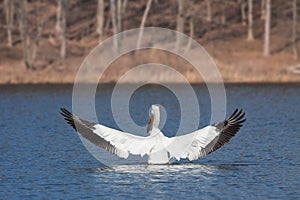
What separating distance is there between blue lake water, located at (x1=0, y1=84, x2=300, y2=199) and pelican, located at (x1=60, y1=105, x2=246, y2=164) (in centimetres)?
39

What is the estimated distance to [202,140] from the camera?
58.1 feet

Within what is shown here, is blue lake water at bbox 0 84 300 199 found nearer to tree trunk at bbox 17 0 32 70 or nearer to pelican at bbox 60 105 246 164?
pelican at bbox 60 105 246 164

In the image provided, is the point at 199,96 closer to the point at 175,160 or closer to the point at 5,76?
the point at 5,76

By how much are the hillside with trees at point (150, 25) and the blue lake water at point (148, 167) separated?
1525cm

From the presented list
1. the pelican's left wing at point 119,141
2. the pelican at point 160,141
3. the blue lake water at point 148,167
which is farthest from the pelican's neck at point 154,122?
the blue lake water at point 148,167

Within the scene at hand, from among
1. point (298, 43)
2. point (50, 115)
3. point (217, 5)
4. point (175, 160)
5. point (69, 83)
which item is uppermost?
point (217, 5)

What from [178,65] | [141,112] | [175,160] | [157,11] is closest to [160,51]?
[178,65]

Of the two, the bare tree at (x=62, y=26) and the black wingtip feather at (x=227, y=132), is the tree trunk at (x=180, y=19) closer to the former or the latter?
the bare tree at (x=62, y=26)

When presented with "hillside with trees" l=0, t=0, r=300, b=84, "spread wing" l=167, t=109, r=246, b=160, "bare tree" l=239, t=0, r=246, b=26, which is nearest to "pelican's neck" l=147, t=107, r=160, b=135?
"spread wing" l=167, t=109, r=246, b=160

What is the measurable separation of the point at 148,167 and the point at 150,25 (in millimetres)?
44539

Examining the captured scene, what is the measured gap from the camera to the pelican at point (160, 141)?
57.6 ft

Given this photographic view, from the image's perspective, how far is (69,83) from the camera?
159ft

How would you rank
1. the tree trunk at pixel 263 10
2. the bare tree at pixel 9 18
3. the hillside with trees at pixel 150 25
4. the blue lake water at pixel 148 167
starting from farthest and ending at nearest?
the tree trunk at pixel 263 10 → the bare tree at pixel 9 18 → the hillside with trees at pixel 150 25 → the blue lake water at pixel 148 167

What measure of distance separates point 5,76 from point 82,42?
12.7 meters
